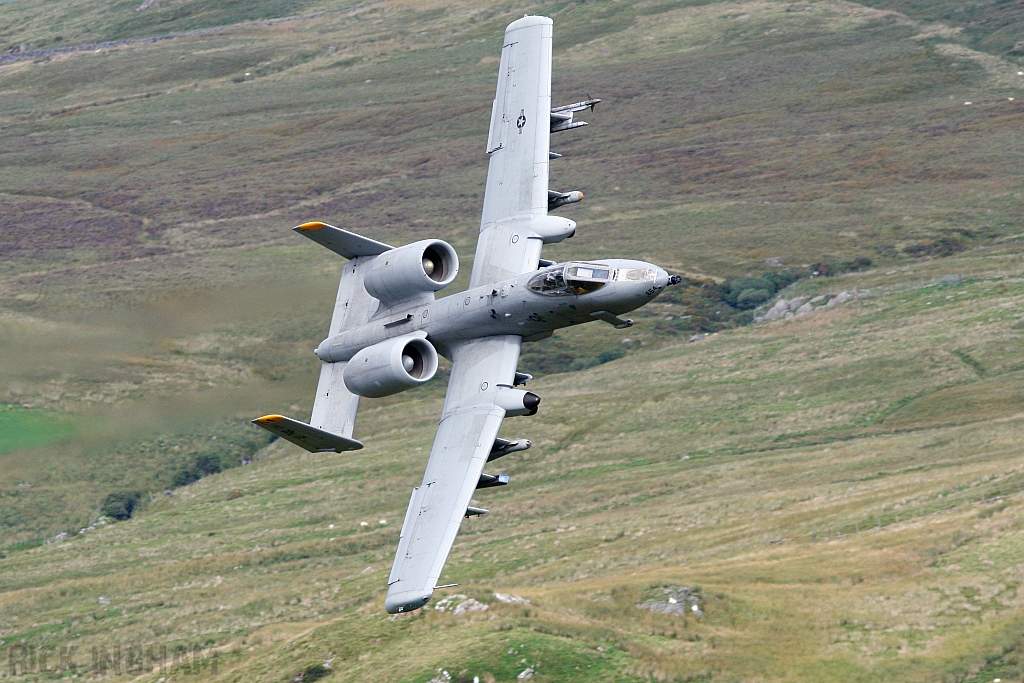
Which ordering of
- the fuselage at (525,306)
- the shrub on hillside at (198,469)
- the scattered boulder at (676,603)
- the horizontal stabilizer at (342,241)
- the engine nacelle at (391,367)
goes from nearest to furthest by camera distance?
the fuselage at (525,306)
the engine nacelle at (391,367)
the horizontal stabilizer at (342,241)
the scattered boulder at (676,603)
the shrub on hillside at (198,469)

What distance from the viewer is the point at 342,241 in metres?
46.9

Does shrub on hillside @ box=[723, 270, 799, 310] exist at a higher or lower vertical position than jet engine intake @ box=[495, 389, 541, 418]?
lower

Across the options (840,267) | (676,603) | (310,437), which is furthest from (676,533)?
(840,267)

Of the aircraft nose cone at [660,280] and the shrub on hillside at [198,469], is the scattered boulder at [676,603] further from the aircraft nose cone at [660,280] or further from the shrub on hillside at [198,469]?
the shrub on hillside at [198,469]

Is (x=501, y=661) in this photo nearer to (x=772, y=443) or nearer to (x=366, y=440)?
(x=772, y=443)

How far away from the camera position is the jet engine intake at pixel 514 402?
4085 centimetres

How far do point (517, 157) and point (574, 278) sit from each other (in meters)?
9.40

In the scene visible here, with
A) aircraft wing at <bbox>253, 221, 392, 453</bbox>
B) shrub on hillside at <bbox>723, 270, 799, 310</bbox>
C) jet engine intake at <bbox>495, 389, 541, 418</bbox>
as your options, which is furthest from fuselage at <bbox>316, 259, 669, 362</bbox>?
shrub on hillside at <bbox>723, 270, 799, 310</bbox>

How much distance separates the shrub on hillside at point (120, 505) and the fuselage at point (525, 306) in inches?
2231

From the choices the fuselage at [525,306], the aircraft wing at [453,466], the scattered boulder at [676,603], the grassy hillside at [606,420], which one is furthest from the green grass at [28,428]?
the scattered boulder at [676,603]

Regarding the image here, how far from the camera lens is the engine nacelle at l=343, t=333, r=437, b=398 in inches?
1686

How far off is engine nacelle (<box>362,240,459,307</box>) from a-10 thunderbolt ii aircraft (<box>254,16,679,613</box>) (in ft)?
0.17

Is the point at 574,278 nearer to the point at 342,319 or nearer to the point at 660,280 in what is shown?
the point at 660,280

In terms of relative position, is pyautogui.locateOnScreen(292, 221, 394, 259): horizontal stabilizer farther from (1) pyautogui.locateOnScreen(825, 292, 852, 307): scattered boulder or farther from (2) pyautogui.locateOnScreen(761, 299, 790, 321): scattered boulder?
(2) pyautogui.locateOnScreen(761, 299, 790, 321): scattered boulder
